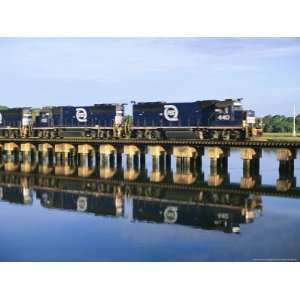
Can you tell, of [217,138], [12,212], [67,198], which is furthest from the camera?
[217,138]

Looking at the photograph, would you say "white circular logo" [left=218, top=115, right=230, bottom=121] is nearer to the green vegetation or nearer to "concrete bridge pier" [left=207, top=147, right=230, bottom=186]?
"concrete bridge pier" [left=207, top=147, right=230, bottom=186]

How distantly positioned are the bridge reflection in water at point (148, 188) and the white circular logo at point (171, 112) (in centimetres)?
316

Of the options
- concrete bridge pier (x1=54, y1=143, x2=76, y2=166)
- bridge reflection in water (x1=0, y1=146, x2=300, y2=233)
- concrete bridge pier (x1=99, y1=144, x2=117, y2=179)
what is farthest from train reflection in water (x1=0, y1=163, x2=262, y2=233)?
concrete bridge pier (x1=54, y1=143, x2=76, y2=166)

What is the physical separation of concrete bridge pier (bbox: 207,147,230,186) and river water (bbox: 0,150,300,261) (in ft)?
1.60

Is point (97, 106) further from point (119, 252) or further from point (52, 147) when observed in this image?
point (119, 252)

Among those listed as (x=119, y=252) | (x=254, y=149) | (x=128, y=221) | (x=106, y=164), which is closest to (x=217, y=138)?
(x=254, y=149)

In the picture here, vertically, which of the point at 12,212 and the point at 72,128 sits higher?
the point at 72,128

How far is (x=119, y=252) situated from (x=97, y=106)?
3115 centimetres

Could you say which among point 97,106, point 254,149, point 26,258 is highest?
point 97,106

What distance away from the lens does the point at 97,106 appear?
48062 millimetres

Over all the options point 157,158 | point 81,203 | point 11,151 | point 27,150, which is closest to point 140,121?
point 157,158

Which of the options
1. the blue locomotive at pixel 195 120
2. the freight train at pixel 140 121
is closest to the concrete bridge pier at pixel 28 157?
the freight train at pixel 140 121

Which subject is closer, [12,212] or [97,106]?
[12,212]

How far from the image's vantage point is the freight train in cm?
3894
